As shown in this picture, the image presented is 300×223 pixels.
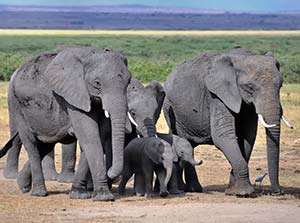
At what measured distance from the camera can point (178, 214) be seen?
1380cm

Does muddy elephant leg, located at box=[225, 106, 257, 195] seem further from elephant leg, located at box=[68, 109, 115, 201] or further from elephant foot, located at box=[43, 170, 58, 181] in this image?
elephant foot, located at box=[43, 170, 58, 181]

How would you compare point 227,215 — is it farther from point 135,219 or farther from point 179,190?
point 179,190

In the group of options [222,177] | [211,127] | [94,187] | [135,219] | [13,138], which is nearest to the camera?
[135,219]

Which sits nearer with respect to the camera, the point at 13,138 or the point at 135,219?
the point at 135,219

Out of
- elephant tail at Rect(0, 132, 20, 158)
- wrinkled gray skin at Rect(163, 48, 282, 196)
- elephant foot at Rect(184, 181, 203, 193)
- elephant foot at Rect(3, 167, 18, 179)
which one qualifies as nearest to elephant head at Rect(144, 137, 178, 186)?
wrinkled gray skin at Rect(163, 48, 282, 196)

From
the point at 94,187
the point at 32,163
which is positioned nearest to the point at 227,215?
the point at 94,187

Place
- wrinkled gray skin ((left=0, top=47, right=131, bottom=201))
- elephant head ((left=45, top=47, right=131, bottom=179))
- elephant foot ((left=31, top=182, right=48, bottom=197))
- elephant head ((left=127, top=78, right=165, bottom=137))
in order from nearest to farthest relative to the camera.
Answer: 1. elephant head ((left=45, top=47, right=131, bottom=179))
2. wrinkled gray skin ((left=0, top=47, right=131, bottom=201))
3. elephant foot ((left=31, top=182, right=48, bottom=197))
4. elephant head ((left=127, top=78, right=165, bottom=137))

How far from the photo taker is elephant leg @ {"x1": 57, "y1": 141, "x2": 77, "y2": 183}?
17.9 metres

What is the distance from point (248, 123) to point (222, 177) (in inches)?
98.4

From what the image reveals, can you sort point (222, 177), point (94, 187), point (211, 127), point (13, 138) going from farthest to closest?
point (222, 177) < point (13, 138) < point (211, 127) < point (94, 187)

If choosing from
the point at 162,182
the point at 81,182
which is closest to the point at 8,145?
the point at 81,182

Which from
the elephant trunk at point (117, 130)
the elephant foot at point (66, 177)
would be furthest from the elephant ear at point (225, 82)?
the elephant foot at point (66, 177)

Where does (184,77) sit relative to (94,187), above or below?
above

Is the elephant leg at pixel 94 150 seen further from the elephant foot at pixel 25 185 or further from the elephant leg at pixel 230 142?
the elephant leg at pixel 230 142
